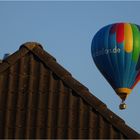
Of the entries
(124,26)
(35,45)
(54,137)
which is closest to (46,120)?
(54,137)

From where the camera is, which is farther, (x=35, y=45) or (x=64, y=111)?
(x=35, y=45)

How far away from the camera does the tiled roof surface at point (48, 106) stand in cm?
770

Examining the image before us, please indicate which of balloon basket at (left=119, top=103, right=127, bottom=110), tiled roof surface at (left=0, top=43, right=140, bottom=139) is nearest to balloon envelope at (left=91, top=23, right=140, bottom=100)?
balloon basket at (left=119, top=103, right=127, bottom=110)

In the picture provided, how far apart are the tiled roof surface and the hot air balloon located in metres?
25.5

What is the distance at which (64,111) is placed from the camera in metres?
7.80

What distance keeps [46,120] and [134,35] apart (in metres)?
28.3

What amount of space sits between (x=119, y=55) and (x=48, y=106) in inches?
1051

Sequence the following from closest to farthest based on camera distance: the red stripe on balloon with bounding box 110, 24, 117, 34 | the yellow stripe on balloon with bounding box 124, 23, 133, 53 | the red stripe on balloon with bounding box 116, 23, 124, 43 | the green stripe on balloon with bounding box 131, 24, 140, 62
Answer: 1. the green stripe on balloon with bounding box 131, 24, 140, 62
2. the yellow stripe on balloon with bounding box 124, 23, 133, 53
3. the red stripe on balloon with bounding box 116, 23, 124, 43
4. the red stripe on balloon with bounding box 110, 24, 117, 34

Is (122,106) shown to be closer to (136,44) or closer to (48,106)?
(136,44)

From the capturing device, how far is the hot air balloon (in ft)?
111

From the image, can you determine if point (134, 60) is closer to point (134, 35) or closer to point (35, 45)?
point (134, 35)

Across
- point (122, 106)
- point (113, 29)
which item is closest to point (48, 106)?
point (113, 29)

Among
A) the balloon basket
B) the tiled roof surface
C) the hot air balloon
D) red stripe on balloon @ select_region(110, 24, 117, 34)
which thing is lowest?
the tiled roof surface

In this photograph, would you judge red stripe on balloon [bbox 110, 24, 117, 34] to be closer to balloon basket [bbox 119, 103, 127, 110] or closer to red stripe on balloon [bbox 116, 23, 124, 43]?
red stripe on balloon [bbox 116, 23, 124, 43]
